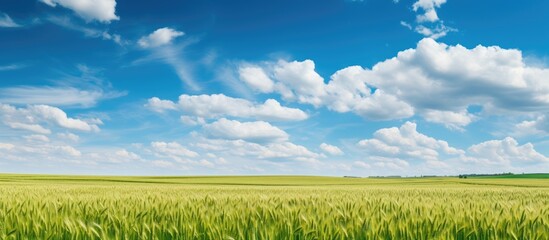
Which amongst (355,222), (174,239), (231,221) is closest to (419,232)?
(355,222)

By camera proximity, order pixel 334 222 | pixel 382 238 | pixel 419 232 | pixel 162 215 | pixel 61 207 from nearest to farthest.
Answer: pixel 382 238, pixel 419 232, pixel 334 222, pixel 162 215, pixel 61 207

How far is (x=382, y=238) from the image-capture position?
12.5 feet

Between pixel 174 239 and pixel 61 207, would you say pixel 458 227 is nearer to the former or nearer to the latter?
pixel 174 239

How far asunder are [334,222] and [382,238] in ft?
2.20

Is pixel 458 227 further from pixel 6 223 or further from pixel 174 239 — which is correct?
pixel 6 223

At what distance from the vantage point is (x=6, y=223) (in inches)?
183

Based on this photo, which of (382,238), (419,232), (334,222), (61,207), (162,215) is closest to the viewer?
(382,238)

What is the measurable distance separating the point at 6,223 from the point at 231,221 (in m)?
2.18

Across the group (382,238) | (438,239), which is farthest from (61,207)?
(438,239)

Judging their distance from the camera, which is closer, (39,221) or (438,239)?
(438,239)

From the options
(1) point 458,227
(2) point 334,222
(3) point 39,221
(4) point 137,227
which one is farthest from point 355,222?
(3) point 39,221

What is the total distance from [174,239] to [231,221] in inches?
24.9

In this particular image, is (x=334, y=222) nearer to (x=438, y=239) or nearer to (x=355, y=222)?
(x=355, y=222)

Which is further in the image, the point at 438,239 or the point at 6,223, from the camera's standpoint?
the point at 6,223
